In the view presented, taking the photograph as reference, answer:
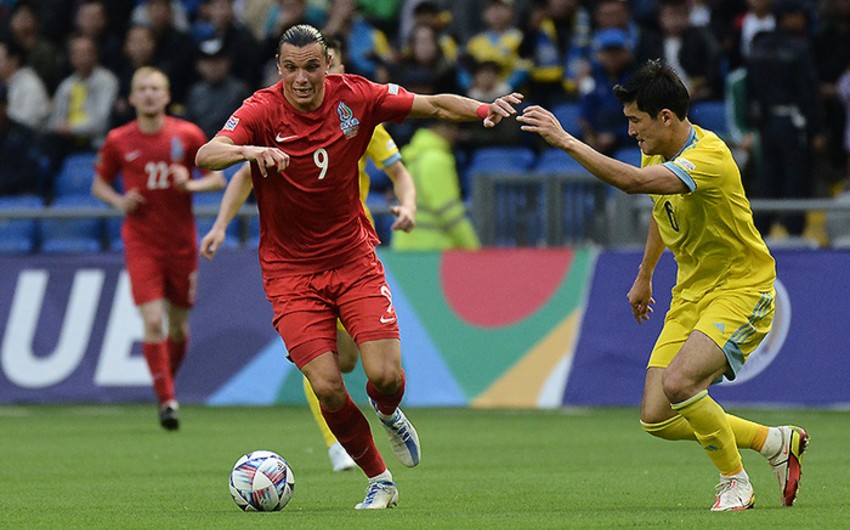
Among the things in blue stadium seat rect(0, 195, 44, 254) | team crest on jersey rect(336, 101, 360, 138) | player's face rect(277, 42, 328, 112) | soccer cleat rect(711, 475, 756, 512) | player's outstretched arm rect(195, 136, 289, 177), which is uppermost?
player's face rect(277, 42, 328, 112)

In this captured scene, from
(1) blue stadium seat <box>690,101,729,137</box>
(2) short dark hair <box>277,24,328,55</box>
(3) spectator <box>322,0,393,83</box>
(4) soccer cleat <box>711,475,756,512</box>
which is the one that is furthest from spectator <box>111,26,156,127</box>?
(4) soccer cleat <box>711,475,756,512</box>

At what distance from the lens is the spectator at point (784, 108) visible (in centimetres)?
1647

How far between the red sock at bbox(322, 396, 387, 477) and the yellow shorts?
4.95 ft

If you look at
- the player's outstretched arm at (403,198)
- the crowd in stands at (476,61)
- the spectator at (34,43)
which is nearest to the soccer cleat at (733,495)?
the player's outstretched arm at (403,198)

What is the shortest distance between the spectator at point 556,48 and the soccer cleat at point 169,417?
6.57m

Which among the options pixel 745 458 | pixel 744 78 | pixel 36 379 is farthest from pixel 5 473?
pixel 744 78

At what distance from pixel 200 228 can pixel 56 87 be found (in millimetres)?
4977

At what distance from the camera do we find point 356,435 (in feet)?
28.2

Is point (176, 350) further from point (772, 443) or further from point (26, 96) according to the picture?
point (772, 443)

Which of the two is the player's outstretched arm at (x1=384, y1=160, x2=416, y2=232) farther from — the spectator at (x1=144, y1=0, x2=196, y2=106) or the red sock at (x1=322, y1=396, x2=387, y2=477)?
the spectator at (x1=144, y1=0, x2=196, y2=106)

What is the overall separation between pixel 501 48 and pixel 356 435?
1076cm

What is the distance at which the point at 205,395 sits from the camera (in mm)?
16609

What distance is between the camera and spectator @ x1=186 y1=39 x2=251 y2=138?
63.4 ft

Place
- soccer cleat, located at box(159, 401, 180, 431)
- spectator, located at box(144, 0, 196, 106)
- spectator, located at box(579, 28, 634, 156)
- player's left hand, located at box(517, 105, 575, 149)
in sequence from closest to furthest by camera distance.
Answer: player's left hand, located at box(517, 105, 575, 149) → soccer cleat, located at box(159, 401, 180, 431) → spectator, located at box(579, 28, 634, 156) → spectator, located at box(144, 0, 196, 106)
